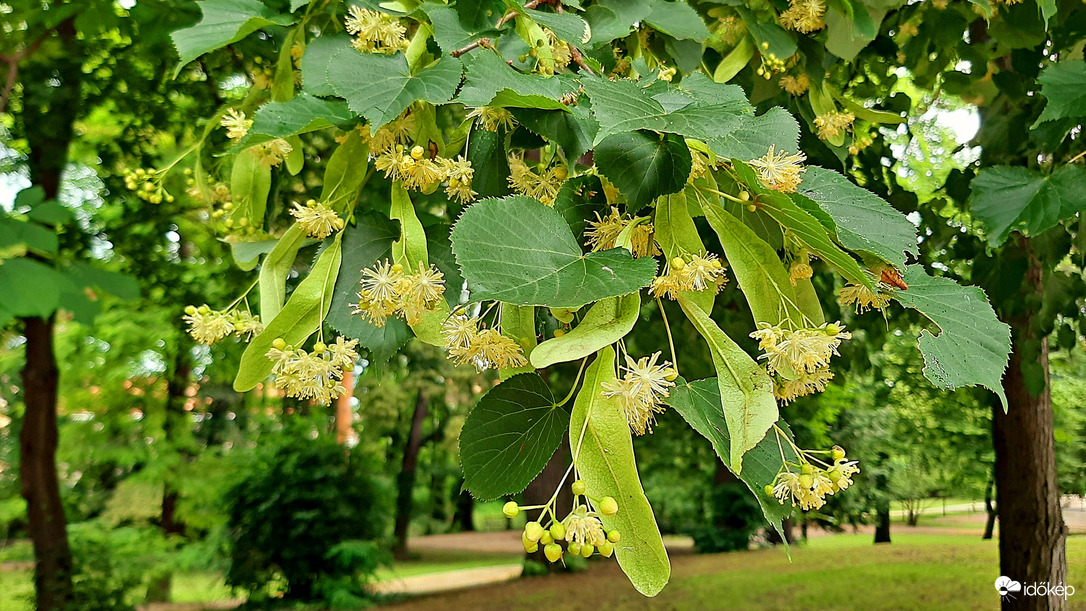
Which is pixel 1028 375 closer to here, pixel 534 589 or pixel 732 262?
pixel 732 262

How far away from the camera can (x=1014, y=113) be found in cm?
167

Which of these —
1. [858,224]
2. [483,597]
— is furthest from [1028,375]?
[483,597]

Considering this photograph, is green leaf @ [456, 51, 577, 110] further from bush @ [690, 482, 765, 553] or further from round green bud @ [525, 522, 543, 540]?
bush @ [690, 482, 765, 553]

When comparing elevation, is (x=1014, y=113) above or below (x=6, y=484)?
above

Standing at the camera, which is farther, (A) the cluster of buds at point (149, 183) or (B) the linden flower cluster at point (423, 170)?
(A) the cluster of buds at point (149, 183)

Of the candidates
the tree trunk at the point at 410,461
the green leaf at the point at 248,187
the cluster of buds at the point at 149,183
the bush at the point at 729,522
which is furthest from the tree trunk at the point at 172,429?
the green leaf at the point at 248,187

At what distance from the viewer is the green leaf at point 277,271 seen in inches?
26.8

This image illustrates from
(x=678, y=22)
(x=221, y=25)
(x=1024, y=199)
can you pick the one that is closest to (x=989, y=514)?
(x=1024, y=199)

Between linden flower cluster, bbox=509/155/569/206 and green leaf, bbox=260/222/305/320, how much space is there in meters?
0.21

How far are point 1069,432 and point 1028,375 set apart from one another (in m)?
3.04

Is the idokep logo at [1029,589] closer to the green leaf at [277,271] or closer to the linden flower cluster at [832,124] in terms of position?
the linden flower cluster at [832,124]

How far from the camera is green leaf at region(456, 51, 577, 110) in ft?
1.74

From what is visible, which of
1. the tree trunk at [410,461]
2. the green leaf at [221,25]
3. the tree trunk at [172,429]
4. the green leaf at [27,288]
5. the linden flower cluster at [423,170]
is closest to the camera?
the linden flower cluster at [423,170]

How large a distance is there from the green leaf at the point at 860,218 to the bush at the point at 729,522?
699 centimetres
